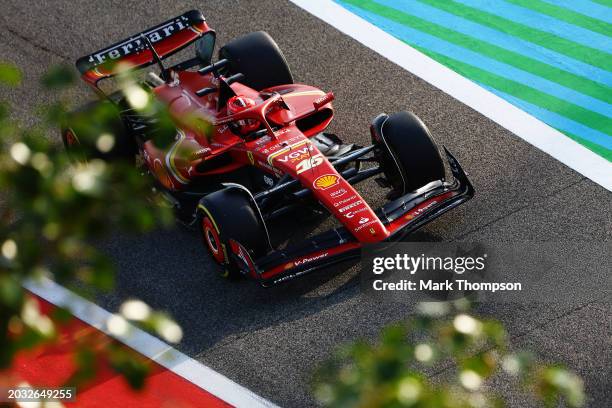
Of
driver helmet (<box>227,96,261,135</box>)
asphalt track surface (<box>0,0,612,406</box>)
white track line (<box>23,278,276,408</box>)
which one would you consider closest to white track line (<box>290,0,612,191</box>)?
asphalt track surface (<box>0,0,612,406</box>)

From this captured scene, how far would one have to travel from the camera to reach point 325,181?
803 centimetres

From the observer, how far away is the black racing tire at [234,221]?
7715mm

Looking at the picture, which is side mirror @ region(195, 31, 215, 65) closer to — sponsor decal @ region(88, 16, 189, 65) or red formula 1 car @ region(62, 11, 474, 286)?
red formula 1 car @ region(62, 11, 474, 286)

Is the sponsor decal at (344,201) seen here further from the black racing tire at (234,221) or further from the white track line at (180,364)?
the white track line at (180,364)

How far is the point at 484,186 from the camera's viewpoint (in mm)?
9070

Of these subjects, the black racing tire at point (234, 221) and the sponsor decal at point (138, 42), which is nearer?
the black racing tire at point (234, 221)

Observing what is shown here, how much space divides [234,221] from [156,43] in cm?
253

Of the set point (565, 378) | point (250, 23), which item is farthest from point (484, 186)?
point (565, 378)

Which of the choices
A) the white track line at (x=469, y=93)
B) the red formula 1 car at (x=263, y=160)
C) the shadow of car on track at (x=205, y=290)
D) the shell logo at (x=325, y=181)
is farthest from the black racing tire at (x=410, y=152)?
the white track line at (x=469, y=93)

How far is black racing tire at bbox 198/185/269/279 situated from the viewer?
771cm

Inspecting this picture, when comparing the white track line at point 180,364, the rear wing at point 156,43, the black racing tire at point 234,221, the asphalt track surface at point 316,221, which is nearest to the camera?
the white track line at point 180,364

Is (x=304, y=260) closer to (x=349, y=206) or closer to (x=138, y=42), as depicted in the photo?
(x=349, y=206)

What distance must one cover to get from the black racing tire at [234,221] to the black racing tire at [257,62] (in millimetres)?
1812

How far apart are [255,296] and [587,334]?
2526mm
